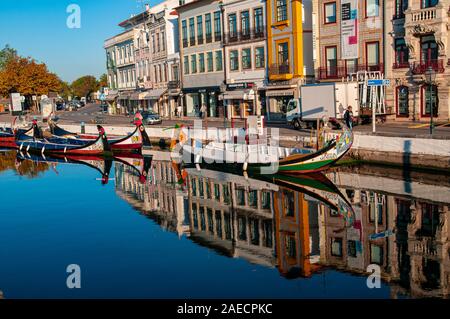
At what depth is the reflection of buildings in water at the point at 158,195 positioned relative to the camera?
79.5ft

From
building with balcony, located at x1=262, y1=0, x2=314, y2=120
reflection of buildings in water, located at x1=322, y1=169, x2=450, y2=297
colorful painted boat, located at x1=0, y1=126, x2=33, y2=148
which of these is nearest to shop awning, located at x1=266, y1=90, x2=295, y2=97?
building with balcony, located at x1=262, y1=0, x2=314, y2=120

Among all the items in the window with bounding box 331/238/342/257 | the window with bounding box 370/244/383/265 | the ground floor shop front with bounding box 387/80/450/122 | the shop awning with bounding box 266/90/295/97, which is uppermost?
the shop awning with bounding box 266/90/295/97

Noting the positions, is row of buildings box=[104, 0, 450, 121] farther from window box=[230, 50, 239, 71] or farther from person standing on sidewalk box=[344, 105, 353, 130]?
person standing on sidewalk box=[344, 105, 353, 130]

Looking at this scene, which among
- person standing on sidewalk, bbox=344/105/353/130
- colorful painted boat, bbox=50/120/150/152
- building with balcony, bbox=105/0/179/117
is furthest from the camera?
building with balcony, bbox=105/0/179/117

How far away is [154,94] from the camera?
68.4 m

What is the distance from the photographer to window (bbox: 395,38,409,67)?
3906cm

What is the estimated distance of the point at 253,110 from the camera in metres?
52.5

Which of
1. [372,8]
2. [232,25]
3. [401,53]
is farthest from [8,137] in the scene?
[401,53]

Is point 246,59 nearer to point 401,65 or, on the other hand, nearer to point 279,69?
point 279,69

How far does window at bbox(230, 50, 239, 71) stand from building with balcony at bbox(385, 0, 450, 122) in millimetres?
17521

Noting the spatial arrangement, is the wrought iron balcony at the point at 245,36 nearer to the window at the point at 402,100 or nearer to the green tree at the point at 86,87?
the window at the point at 402,100

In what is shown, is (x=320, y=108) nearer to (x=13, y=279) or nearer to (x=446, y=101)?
(x=446, y=101)

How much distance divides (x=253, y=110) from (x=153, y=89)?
890 inches

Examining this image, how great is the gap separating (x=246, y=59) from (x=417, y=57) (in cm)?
A: 1854
